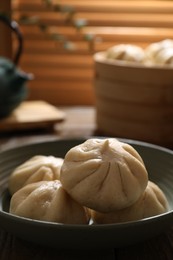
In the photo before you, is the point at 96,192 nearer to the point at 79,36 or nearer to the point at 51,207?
the point at 51,207

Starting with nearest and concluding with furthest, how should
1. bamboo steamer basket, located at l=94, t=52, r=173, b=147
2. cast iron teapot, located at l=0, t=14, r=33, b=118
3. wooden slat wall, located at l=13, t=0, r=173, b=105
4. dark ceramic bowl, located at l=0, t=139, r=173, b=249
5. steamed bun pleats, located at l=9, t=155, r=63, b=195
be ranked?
dark ceramic bowl, located at l=0, t=139, r=173, b=249 < steamed bun pleats, located at l=9, t=155, r=63, b=195 < bamboo steamer basket, located at l=94, t=52, r=173, b=147 < cast iron teapot, located at l=0, t=14, r=33, b=118 < wooden slat wall, located at l=13, t=0, r=173, b=105

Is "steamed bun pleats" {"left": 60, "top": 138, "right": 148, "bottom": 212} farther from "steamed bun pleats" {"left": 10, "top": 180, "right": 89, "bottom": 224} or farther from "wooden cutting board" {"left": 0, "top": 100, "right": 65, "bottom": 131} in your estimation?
"wooden cutting board" {"left": 0, "top": 100, "right": 65, "bottom": 131}

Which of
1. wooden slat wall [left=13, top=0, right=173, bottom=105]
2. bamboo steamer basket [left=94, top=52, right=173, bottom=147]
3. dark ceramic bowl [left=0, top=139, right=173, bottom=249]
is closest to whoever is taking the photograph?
dark ceramic bowl [left=0, top=139, right=173, bottom=249]

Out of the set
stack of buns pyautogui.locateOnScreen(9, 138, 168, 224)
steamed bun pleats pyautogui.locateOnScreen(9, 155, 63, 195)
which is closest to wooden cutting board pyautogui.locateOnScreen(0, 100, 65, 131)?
steamed bun pleats pyautogui.locateOnScreen(9, 155, 63, 195)

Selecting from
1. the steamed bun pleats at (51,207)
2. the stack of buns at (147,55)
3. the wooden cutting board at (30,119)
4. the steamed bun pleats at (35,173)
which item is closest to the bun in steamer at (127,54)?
the stack of buns at (147,55)

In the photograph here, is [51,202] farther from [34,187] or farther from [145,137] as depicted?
[145,137]

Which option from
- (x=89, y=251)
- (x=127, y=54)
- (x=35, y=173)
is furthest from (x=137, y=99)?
(x=89, y=251)

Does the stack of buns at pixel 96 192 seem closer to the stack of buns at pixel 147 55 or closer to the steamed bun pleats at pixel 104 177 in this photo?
the steamed bun pleats at pixel 104 177
